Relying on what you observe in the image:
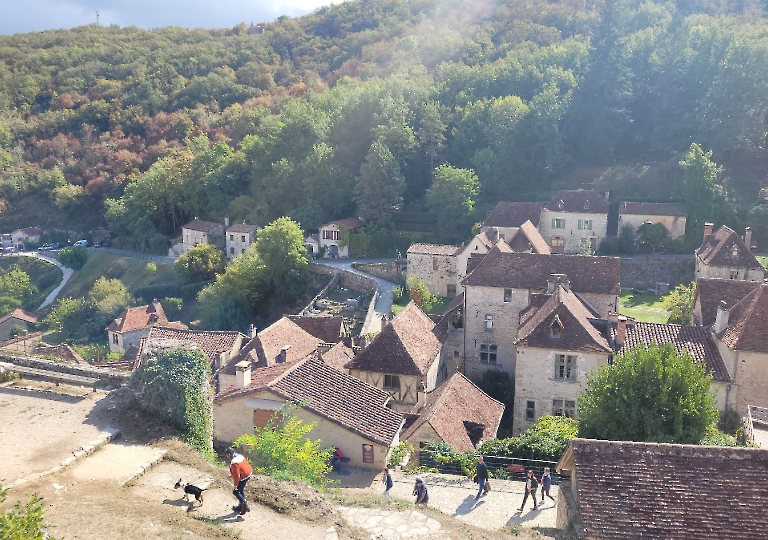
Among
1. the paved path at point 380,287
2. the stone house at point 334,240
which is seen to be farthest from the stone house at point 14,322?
the stone house at point 334,240

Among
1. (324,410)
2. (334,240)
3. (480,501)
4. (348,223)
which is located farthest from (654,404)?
(348,223)

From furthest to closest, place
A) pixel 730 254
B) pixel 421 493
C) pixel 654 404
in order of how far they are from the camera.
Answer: pixel 730 254 < pixel 654 404 < pixel 421 493

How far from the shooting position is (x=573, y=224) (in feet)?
175

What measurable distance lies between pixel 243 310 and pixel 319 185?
1776 cm

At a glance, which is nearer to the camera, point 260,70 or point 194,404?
point 194,404

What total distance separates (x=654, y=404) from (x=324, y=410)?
9231mm

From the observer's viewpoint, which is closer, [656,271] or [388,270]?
[656,271]

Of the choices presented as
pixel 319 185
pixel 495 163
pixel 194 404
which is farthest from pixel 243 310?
pixel 194 404

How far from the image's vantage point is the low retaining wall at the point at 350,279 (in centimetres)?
5088

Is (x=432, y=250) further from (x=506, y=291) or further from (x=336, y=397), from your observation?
(x=336, y=397)

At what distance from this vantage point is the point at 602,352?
26.3 metres

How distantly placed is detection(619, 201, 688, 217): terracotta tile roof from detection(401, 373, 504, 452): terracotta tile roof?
32030 mm

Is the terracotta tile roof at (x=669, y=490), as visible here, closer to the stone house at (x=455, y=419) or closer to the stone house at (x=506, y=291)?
the stone house at (x=455, y=419)

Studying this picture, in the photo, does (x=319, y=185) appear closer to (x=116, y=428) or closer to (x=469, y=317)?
(x=469, y=317)
